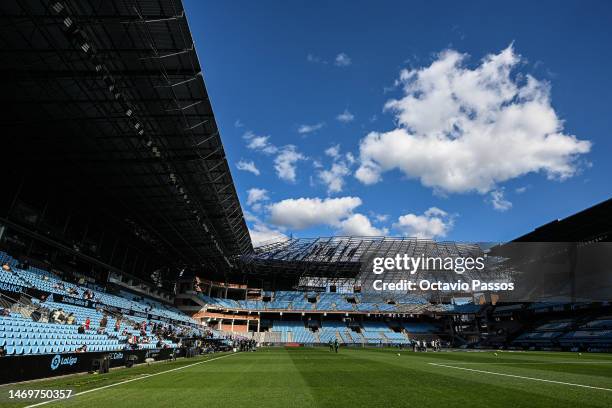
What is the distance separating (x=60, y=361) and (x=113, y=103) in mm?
14066

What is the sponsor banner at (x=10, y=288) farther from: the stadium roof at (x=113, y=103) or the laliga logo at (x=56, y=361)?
the stadium roof at (x=113, y=103)

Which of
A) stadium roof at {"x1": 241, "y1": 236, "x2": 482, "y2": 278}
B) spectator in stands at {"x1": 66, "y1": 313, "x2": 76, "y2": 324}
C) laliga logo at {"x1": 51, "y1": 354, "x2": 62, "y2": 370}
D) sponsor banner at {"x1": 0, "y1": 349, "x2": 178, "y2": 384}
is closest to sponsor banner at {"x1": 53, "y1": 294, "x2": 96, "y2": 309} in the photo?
spectator in stands at {"x1": 66, "y1": 313, "x2": 76, "y2": 324}

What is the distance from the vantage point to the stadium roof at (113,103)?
1614 cm

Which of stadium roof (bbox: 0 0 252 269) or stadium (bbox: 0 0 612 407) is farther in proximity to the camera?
stadium roof (bbox: 0 0 252 269)

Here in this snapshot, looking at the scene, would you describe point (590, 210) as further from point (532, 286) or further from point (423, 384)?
point (423, 384)

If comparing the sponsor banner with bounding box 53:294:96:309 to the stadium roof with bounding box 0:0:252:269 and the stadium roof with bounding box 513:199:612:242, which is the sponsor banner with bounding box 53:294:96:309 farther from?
the stadium roof with bounding box 513:199:612:242

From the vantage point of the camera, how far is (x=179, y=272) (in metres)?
70.9

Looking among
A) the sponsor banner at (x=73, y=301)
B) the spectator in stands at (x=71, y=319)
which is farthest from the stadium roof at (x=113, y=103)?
the spectator in stands at (x=71, y=319)

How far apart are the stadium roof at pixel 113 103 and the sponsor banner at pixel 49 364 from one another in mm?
13172

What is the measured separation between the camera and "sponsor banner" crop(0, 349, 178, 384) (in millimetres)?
13134

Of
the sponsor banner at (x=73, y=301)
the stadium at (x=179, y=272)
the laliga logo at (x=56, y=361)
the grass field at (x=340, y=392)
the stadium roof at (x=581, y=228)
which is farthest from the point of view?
the stadium roof at (x=581, y=228)

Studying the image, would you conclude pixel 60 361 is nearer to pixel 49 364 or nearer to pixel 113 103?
pixel 49 364

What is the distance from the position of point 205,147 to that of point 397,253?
158ft

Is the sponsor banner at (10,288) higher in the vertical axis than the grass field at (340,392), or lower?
higher
